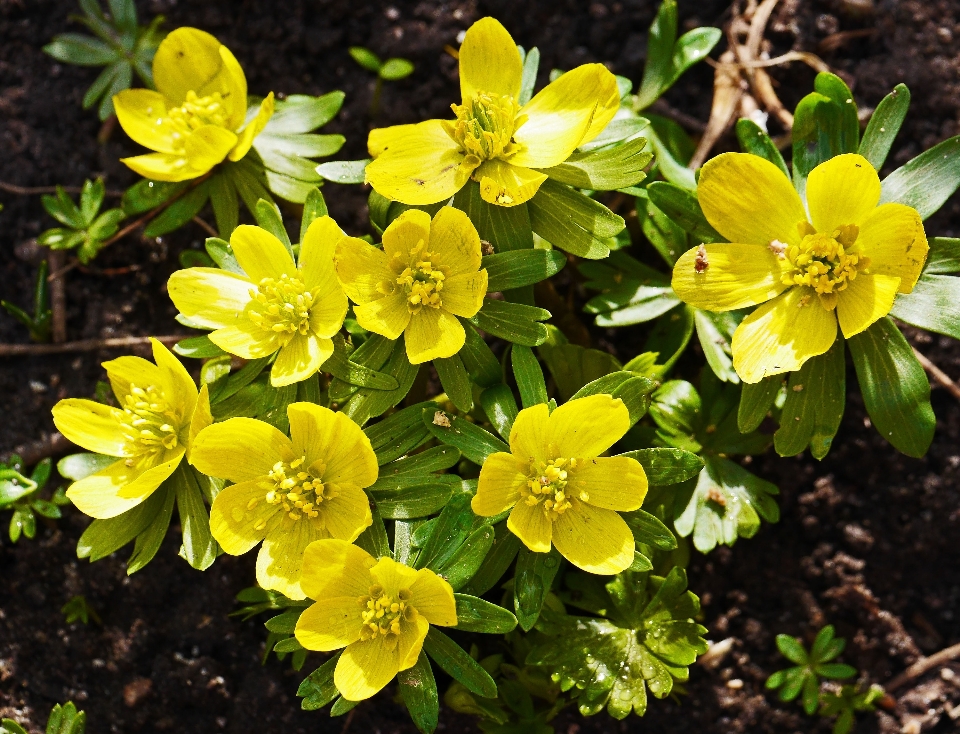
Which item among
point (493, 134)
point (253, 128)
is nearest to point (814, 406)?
point (493, 134)

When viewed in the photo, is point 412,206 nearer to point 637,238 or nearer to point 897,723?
point 637,238

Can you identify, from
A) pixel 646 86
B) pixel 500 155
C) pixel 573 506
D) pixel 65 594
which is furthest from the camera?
pixel 65 594

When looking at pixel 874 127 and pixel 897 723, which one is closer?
pixel 874 127

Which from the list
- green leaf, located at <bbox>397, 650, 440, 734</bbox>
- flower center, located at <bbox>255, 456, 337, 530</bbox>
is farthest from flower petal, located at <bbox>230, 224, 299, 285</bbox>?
green leaf, located at <bbox>397, 650, 440, 734</bbox>

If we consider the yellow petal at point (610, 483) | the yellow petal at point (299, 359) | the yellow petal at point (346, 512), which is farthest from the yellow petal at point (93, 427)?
the yellow petal at point (610, 483)

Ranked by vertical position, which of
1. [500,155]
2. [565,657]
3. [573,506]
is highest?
[500,155]

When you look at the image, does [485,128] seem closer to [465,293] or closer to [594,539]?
[465,293]

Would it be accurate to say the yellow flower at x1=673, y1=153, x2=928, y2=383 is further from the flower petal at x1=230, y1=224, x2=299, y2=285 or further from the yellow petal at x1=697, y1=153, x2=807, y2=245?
the flower petal at x1=230, y1=224, x2=299, y2=285

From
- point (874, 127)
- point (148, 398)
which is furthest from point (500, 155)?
point (148, 398)
